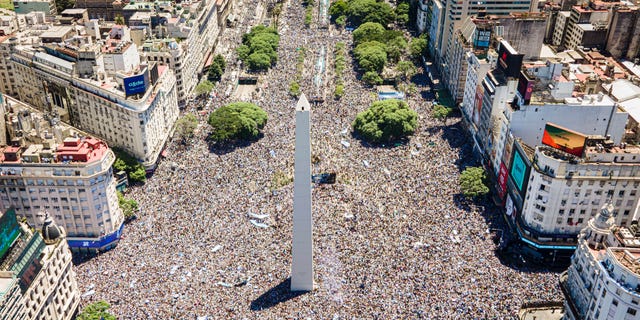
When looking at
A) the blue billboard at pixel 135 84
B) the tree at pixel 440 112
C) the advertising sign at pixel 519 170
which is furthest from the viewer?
the tree at pixel 440 112

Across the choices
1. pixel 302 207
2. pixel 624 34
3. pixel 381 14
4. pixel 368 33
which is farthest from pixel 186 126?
pixel 624 34

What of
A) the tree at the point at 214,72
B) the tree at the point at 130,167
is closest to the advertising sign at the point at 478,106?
the tree at the point at 130,167

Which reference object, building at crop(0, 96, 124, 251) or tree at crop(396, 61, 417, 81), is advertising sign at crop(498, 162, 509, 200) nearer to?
tree at crop(396, 61, 417, 81)

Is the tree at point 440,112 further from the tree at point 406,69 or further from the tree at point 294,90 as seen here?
the tree at point 294,90

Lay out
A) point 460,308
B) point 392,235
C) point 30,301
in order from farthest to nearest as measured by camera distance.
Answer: point 392,235, point 460,308, point 30,301

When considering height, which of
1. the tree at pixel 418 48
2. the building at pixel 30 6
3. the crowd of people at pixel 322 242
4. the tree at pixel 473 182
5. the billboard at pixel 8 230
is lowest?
the crowd of people at pixel 322 242

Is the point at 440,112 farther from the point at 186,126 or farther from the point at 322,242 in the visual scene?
the point at 186,126

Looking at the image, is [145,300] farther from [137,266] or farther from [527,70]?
[527,70]

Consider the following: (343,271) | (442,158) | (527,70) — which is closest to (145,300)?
(343,271)
